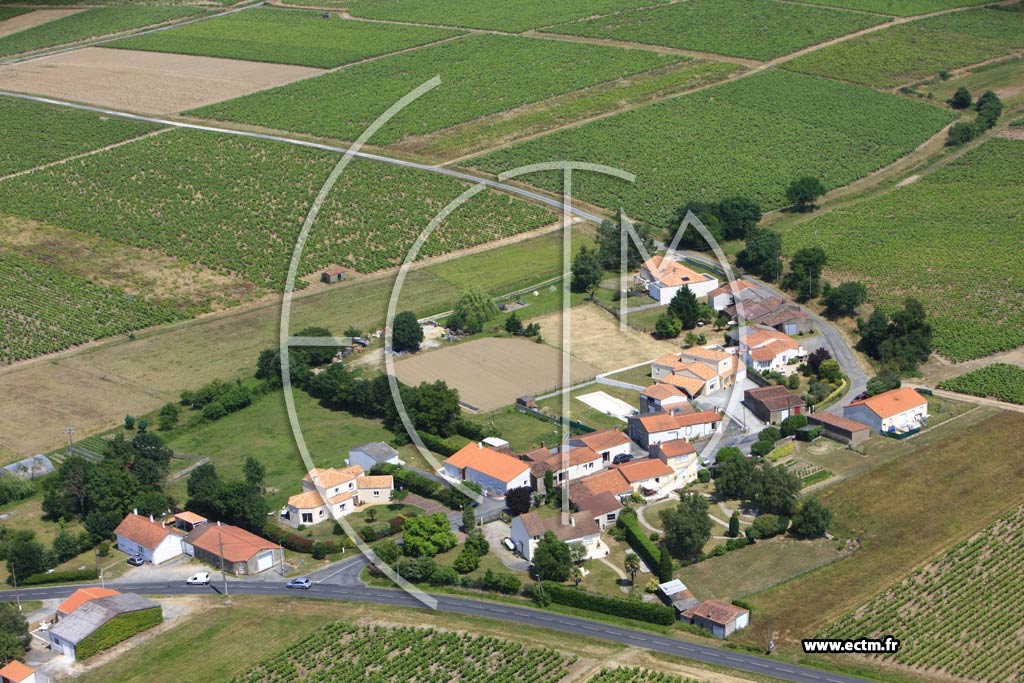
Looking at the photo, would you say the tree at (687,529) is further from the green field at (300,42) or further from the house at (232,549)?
the green field at (300,42)

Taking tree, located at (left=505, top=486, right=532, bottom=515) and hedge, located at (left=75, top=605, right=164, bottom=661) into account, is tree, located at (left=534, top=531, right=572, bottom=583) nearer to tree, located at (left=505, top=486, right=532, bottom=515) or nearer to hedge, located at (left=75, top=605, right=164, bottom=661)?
tree, located at (left=505, top=486, right=532, bottom=515)

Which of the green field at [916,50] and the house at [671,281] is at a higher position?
the green field at [916,50]

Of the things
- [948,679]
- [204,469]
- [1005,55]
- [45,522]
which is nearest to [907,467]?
[948,679]

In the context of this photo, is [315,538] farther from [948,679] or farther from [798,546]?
[948,679]

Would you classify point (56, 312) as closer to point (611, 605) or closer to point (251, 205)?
point (251, 205)

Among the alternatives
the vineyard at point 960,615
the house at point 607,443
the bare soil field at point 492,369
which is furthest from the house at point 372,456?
the vineyard at point 960,615

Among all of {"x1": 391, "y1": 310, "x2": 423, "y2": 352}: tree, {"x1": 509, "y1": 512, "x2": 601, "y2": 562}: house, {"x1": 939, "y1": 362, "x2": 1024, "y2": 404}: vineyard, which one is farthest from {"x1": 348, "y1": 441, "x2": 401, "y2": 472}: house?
{"x1": 939, "y1": 362, "x2": 1024, "y2": 404}: vineyard

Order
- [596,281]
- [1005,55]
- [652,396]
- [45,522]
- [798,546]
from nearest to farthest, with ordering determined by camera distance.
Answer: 1. [798,546]
2. [45,522]
3. [652,396]
4. [596,281]
5. [1005,55]
